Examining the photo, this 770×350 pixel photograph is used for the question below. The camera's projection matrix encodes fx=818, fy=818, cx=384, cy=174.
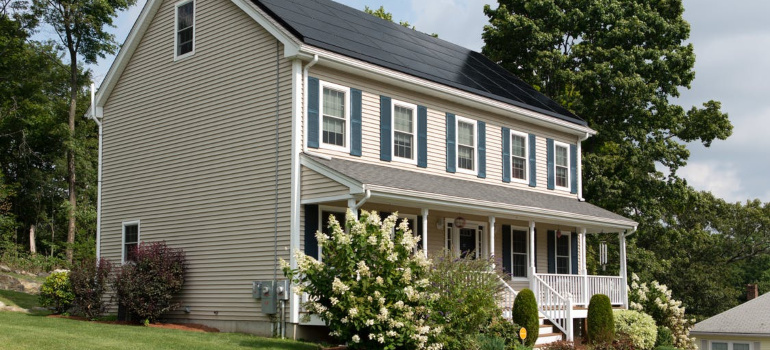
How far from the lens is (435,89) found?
790 inches

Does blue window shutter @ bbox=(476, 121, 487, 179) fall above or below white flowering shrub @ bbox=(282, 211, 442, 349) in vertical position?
above

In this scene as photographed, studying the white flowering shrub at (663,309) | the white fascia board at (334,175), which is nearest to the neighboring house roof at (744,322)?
the white flowering shrub at (663,309)

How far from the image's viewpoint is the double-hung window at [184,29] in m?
20.4

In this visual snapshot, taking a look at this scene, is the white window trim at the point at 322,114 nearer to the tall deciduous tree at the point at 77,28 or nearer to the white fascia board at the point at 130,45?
the white fascia board at the point at 130,45

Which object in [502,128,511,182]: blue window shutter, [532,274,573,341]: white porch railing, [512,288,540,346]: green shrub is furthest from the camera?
[502,128,511,182]: blue window shutter

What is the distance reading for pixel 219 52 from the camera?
19375 millimetres

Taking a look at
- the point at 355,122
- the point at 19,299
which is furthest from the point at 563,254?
the point at 19,299

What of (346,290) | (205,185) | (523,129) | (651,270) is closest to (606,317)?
(523,129)

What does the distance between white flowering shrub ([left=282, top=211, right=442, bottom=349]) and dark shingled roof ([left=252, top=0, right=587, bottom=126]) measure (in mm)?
5254

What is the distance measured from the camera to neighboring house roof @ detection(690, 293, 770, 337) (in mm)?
37438

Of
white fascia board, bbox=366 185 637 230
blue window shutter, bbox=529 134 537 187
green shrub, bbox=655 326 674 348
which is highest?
blue window shutter, bbox=529 134 537 187

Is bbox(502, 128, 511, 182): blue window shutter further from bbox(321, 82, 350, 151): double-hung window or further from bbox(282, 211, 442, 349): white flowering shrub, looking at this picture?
bbox(282, 211, 442, 349): white flowering shrub

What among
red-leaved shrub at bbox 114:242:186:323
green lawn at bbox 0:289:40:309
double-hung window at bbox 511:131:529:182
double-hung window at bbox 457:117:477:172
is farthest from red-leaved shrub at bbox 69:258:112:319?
double-hung window at bbox 511:131:529:182

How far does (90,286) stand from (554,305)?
1124 centimetres
